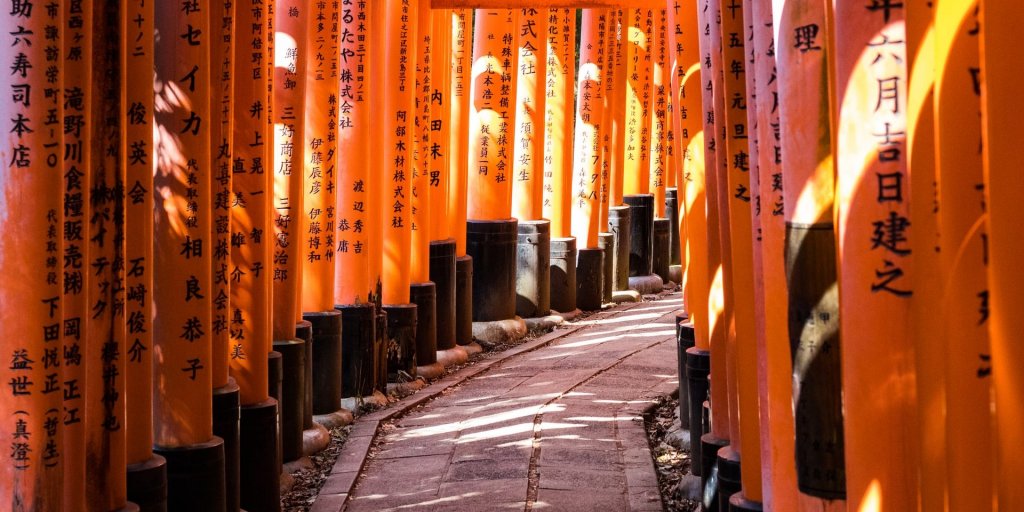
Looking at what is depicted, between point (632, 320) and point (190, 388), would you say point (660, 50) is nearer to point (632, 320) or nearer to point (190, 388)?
point (632, 320)

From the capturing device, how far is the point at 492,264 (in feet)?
39.6

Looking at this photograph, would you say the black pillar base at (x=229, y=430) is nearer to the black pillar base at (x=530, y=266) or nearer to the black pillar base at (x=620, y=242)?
the black pillar base at (x=530, y=266)

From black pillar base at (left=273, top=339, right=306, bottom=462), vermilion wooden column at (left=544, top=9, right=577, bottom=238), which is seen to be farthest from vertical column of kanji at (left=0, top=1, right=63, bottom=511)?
vermilion wooden column at (left=544, top=9, right=577, bottom=238)

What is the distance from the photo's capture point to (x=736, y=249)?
4773 mm

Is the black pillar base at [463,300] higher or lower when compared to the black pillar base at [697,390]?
higher

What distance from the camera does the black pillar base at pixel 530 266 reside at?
1284cm

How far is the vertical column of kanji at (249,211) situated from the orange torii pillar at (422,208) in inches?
139

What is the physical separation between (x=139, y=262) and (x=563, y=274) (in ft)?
28.6

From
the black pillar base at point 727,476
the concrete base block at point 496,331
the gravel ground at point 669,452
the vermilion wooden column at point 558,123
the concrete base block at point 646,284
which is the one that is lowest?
the gravel ground at point 669,452

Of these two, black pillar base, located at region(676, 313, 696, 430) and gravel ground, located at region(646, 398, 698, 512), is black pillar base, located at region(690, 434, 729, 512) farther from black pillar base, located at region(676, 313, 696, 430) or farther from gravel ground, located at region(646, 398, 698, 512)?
black pillar base, located at region(676, 313, 696, 430)

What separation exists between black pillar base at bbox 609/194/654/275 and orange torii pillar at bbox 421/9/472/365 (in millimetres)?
4949

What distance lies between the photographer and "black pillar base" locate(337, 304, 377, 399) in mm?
9094

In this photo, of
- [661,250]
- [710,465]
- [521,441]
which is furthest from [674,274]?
[710,465]

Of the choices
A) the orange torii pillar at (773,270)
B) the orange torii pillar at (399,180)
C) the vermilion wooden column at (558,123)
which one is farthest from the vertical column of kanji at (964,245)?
the vermilion wooden column at (558,123)
